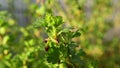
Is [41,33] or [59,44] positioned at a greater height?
[41,33]

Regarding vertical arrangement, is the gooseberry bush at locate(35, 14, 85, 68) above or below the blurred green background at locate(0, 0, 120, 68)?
below

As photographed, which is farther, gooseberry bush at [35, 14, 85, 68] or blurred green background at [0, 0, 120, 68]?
blurred green background at [0, 0, 120, 68]

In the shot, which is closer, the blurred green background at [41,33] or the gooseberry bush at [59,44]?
the gooseberry bush at [59,44]

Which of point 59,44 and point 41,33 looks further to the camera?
point 41,33

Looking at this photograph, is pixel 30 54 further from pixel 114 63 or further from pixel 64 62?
pixel 114 63

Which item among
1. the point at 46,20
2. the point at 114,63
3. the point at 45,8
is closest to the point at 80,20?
the point at 114,63

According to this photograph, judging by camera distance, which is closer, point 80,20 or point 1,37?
point 1,37

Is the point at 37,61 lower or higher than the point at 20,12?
lower

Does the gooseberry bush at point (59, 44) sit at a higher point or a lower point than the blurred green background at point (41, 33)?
lower
